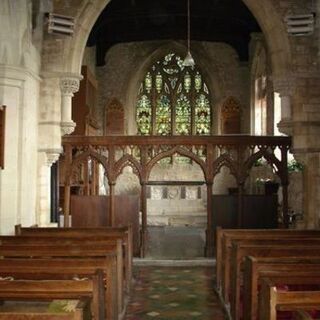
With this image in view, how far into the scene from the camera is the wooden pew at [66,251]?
467 centimetres

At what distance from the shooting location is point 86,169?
11781 millimetres

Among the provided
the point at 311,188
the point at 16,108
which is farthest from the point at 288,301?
the point at 311,188

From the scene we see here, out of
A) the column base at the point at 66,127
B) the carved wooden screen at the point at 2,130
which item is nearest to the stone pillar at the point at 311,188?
the column base at the point at 66,127

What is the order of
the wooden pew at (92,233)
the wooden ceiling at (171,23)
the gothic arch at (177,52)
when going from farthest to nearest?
the gothic arch at (177,52) < the wooden ceiling at (171,23) < the wooden pew at (92,233)

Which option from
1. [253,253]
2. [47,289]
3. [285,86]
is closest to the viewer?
[47,289]

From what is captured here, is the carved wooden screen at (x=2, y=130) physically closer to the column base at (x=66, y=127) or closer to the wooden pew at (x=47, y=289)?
the column base at (x=66, y=127)

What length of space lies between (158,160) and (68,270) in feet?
18.0

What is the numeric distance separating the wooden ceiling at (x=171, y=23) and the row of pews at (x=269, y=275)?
25.4ft

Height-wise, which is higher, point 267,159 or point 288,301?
point 267,159

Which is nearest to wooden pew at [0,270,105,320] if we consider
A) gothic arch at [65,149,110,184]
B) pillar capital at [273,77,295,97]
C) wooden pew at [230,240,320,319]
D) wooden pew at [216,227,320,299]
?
wooden pew at [230,240,320,319]

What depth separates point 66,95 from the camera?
877cm

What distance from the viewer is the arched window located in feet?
54.9

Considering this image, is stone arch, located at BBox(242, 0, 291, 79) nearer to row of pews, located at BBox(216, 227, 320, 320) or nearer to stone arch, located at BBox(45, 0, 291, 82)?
stone arch, located at BBox(45, 0, 291, 82)

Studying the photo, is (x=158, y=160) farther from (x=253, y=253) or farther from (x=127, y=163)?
(x=253, y=253)
